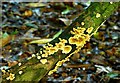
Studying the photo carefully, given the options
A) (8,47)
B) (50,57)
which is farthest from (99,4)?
(8,47)

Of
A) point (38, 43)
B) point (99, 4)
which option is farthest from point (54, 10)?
point (99, 4)

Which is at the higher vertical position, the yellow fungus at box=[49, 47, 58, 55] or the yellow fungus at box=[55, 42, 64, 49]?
the yellow fungus at box=[55, 42, 64, 49]

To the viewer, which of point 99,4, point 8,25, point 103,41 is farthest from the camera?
point 8,25

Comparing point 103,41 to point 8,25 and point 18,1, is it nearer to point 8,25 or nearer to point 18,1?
point 8,25

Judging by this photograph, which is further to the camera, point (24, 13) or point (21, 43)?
point (24, 13)

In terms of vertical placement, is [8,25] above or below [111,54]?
above

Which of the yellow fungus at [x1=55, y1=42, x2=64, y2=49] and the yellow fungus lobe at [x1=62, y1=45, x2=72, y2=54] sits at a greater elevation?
the yellow fungus at [x1=55, y1=42, x2=64, y2=49]

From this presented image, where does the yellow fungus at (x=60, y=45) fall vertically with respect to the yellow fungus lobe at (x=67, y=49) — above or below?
above

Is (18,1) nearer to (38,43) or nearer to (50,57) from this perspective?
(38,43)

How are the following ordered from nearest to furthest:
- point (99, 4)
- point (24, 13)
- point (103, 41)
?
point (99, 4)
point (103, 41)
point (24, 13)

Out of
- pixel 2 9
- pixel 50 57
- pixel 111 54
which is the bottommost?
pixel 111 54
